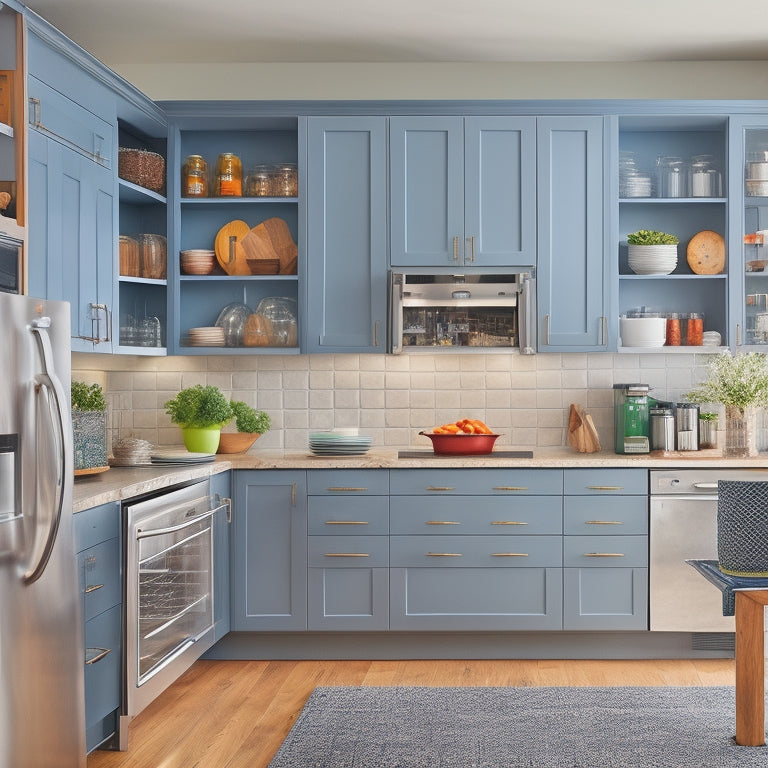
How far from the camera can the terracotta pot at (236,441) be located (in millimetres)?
4680

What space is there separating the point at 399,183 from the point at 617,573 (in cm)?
211

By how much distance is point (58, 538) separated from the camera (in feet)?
8.61

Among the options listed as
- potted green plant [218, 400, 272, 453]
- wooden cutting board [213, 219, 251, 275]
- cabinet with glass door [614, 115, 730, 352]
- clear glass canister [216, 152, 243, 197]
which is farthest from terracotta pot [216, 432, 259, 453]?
cabinet with glass door [614, 115, 730, 352]

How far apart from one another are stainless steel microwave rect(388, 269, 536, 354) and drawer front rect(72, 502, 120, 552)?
180 cm

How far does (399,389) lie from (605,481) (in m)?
1.21

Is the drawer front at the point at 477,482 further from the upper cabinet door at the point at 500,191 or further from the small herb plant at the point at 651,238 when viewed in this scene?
the small herb plant at the point at 651,238

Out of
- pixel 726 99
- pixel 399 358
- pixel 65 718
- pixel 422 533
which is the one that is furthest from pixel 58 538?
pixel 726 99

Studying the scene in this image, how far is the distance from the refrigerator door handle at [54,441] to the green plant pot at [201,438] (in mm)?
1756

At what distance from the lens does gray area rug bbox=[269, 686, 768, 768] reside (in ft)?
10.1

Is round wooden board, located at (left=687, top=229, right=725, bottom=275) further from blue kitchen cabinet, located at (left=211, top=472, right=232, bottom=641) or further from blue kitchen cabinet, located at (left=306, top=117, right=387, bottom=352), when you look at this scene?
blue kitchen cabinet, located at (left=211, top=472, right=232, bottom=641)

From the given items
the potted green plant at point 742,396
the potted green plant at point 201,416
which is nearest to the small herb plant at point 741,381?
the potted green plant at point 742,396

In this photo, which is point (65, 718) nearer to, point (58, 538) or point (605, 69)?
point (58, 538)

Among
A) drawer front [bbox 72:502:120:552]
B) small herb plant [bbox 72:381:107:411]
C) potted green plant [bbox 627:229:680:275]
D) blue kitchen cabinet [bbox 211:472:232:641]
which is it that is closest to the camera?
drawer front [bbox 72:502:120:552]

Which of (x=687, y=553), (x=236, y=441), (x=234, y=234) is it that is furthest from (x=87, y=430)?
(x=687, y=553)
